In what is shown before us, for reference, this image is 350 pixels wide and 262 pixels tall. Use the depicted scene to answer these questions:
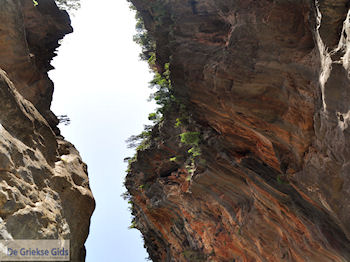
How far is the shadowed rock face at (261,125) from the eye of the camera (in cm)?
1023

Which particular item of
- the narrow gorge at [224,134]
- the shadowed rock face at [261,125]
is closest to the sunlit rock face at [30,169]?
the narrow gorge at [224,134]

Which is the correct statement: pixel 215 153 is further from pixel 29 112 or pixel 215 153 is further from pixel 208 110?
pixel 29 112

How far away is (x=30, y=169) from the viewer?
395 inches

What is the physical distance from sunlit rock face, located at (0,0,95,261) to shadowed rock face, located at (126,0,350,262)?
9047 mm

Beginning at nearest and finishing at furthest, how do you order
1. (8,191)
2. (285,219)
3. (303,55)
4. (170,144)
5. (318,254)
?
(8,191)
(303,55)
(318,254)
(285,219)
(170,144)

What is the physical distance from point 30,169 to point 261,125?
11265 millimetres

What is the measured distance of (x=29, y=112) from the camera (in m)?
11.8

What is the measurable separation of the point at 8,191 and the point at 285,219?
1357cm

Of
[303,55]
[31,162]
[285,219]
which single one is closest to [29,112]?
[31,162]

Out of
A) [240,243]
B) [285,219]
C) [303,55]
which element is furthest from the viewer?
[240,243]

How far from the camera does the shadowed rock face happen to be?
33.6 ft

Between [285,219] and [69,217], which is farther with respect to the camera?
[285,219]

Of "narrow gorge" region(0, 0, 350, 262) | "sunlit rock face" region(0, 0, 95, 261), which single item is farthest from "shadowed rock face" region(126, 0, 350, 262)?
"sunlit rock face" region(0, 0, 95, 261)

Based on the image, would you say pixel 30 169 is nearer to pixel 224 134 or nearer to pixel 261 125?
pixel 261 125
